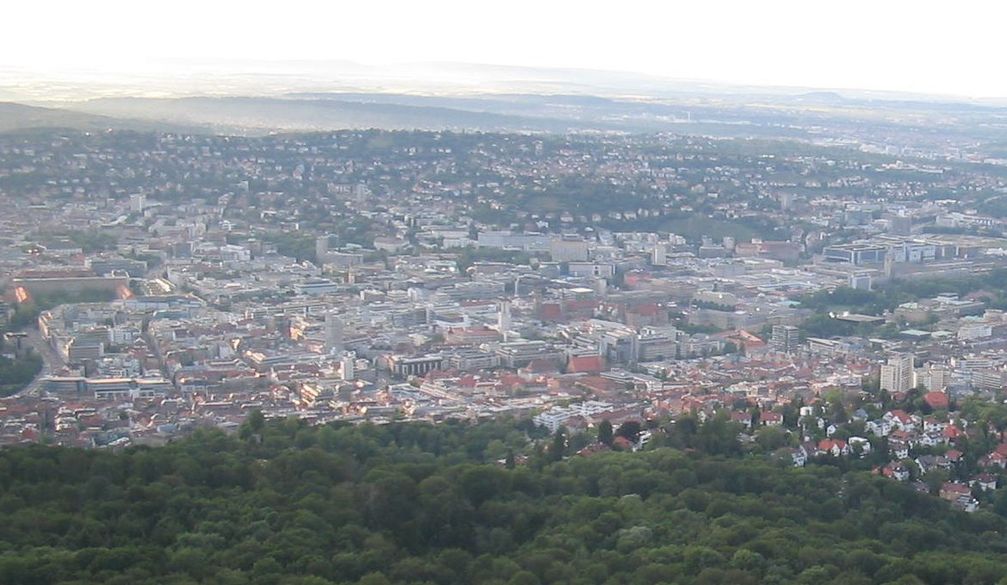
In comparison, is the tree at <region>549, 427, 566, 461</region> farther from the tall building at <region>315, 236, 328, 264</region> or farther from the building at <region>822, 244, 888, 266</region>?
the building at <region>822, 244, 888, 266</region>

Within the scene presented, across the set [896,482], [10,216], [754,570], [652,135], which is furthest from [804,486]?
[652,135]

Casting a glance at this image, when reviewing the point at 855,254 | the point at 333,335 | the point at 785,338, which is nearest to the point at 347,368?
the point at 333,335

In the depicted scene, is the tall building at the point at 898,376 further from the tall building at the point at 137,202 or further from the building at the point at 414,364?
the tall building at the point at 137,202

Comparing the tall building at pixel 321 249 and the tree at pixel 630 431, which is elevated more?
the tree at pixel 630 431

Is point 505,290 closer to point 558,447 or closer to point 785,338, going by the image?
point 785,338

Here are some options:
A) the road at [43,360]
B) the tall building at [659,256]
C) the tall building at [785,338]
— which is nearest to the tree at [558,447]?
the road at [43,360]

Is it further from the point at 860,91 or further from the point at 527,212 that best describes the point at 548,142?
the point at 860,91
